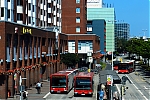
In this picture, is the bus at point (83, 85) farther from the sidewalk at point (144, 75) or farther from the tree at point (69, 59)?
the tree at point (69, 59)

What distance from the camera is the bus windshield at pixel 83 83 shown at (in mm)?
41312

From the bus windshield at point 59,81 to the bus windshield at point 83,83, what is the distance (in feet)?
7.12

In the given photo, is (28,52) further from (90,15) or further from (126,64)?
(90,15)

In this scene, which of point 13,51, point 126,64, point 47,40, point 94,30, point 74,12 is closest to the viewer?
point 13,51

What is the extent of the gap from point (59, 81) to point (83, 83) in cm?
320

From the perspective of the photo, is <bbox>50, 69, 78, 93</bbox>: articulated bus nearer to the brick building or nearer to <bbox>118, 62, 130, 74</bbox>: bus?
the brick building

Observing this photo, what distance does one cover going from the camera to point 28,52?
2034 inches

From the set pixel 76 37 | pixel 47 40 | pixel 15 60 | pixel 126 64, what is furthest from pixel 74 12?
pixel 15 60

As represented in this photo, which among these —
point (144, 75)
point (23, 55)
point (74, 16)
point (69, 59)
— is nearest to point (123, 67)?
point (144, 75)

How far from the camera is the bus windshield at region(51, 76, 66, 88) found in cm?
4281

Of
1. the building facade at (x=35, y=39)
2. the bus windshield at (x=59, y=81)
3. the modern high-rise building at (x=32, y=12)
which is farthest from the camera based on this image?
the modern high-rise building at (x=32, y=12)

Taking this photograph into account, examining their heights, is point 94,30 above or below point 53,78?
above

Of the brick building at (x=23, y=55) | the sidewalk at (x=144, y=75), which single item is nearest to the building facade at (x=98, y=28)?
the sidewalk at (x=144, y=75)

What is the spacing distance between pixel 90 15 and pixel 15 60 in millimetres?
115656
